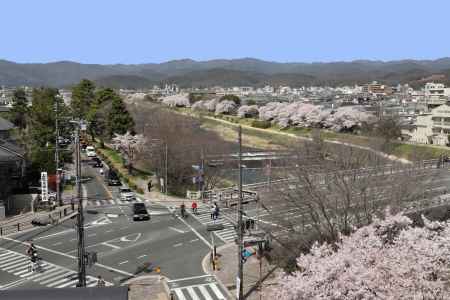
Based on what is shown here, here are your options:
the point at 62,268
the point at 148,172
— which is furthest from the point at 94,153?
the point at 62,268

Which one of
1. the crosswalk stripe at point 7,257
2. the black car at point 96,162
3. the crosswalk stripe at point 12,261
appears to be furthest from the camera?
the black car at point 96,162

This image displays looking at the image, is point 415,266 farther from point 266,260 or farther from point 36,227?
point 36,227

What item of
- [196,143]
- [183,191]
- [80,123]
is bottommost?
[183,191]

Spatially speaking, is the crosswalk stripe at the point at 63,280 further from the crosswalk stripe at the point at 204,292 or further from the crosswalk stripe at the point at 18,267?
the crosswalk stripe at the point at 204,292

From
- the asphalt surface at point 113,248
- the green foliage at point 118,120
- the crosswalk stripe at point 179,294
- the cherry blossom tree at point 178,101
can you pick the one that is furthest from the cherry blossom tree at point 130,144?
the cherry blossom tree at point 178,101

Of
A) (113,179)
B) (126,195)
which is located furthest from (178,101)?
(126,195)

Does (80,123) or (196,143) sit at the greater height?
(80,123)

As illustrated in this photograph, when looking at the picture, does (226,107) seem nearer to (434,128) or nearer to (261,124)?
(261,124)
